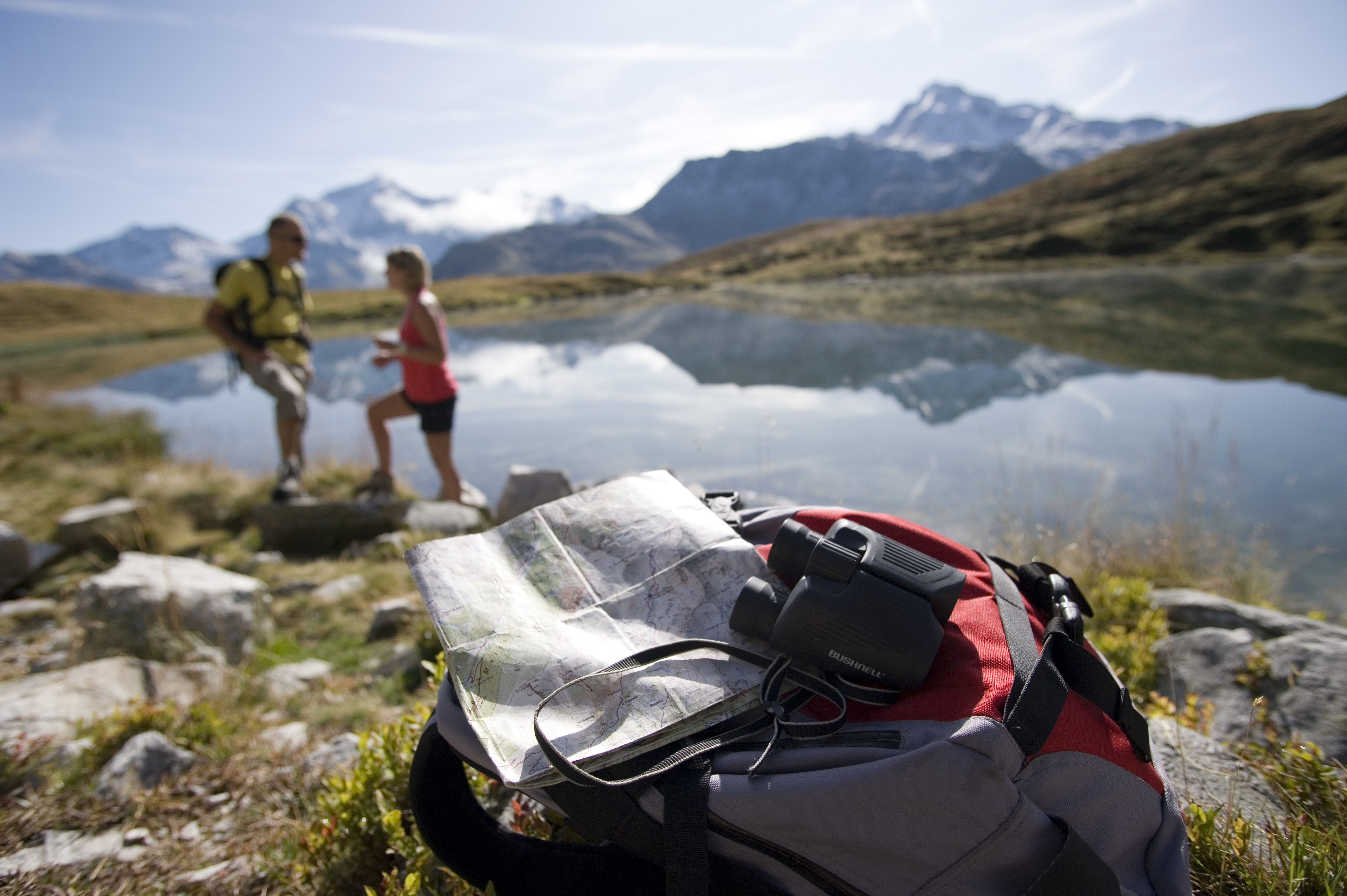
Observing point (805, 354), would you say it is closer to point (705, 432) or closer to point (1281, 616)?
point (705, 432)

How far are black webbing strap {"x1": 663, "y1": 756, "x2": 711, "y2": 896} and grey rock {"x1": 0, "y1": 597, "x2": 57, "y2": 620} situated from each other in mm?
5801

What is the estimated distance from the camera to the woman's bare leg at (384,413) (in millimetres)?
6492

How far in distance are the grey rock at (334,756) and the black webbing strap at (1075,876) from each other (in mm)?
2297

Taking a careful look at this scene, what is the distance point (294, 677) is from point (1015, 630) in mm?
3805

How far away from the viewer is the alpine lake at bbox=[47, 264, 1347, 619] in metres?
6.14

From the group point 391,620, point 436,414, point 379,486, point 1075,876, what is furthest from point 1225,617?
point 379,486

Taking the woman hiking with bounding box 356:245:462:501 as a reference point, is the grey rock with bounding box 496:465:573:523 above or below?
below

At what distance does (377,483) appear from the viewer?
22.4 feet

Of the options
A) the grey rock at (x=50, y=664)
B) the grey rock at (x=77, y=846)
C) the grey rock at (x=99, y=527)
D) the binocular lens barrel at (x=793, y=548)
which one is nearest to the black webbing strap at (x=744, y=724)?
the binocular lens barrel at (x=793, y=548)

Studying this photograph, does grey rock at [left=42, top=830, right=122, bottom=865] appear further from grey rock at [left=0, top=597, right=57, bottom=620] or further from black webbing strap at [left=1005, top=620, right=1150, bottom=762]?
grey rock at [left=0, top=597, right=57, bottom=620]

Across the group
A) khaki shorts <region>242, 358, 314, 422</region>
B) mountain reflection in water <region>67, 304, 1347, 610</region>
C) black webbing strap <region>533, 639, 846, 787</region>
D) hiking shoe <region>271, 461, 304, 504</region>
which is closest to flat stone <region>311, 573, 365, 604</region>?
hiking shoe <region>271, 461, 304, 504</region>

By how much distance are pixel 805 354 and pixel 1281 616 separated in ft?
44.1

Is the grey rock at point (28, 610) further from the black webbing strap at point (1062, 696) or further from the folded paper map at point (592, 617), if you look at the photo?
the black webbing strap at point (1062, 696)

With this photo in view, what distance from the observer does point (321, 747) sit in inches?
110
